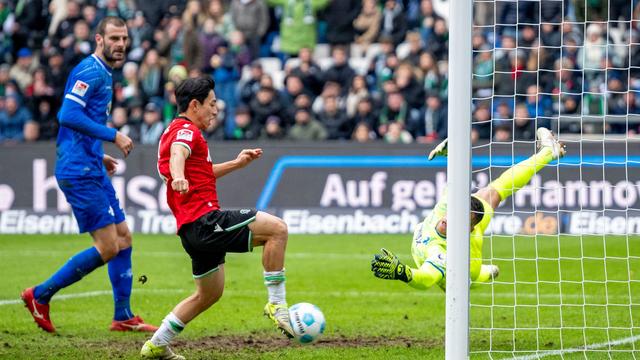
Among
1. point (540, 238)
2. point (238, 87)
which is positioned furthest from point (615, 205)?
point (238, 87)

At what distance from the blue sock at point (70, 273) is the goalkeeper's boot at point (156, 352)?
5.83 ft

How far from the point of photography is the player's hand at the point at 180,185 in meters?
7.04

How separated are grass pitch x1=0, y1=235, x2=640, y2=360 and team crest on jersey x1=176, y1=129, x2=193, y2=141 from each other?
176cm

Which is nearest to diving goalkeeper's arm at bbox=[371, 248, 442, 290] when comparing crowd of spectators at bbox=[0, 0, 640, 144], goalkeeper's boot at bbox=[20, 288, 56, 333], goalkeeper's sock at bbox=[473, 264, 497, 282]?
goalkeeper's sock at bbox=[473, 264, 497, 282]

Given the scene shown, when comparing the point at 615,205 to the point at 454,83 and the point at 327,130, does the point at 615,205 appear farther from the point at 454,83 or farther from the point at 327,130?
the point at 454,83

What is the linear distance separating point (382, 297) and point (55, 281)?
12.4ft

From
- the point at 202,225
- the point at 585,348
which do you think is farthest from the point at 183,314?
the point at 585,348

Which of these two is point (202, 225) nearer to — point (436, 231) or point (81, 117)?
point (81, 117)

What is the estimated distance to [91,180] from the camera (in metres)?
9.56

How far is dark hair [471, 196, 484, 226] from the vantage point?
336 inches

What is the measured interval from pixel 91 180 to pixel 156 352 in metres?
2.27

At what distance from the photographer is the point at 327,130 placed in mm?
19547

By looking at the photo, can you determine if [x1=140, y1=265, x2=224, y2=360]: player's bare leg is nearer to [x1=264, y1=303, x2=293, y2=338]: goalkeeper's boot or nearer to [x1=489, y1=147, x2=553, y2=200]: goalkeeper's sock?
[x1=264, y1=303, x2=293, y2=338]: goalkeeper's boot

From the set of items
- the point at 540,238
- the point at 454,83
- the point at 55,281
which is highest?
the point at 454,83
